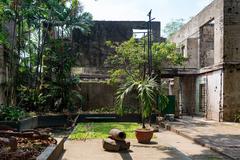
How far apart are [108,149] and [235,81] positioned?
1135 centimetres

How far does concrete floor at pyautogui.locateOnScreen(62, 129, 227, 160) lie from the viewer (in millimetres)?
8727

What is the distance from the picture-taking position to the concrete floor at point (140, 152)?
28.6ft

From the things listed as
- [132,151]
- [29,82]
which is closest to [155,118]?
[29,82]

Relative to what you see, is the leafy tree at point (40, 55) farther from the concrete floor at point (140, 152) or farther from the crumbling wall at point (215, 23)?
the concrete floor at point (140, 152)

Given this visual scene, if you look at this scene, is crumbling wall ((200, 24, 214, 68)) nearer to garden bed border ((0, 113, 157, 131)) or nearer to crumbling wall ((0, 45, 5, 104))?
garden bed border ((0, 113, 157, 131))

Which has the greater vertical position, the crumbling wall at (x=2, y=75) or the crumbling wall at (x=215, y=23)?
the crumbling wall at (x=215, y=23)

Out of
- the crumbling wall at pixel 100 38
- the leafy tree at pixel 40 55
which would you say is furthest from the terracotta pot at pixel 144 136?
the crumbling wall at pixel 100 38

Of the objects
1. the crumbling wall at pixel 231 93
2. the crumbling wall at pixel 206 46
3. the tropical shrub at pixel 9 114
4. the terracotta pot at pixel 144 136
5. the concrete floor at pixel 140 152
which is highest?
the crumbling wall at pixel 206 46

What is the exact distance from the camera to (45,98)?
19.2 meters

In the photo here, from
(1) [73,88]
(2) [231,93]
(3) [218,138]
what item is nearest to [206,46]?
(2) [231,93]

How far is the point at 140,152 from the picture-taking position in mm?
9539

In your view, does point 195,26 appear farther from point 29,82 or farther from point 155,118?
point 29,82

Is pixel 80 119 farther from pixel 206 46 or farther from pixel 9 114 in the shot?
pixel 206 46

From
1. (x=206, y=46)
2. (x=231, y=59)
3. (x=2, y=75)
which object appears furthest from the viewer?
(x=206, y=46)
